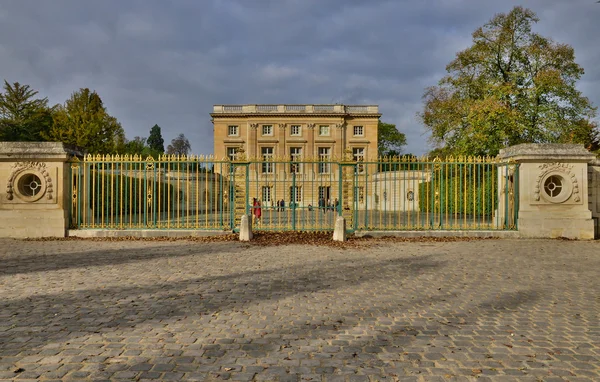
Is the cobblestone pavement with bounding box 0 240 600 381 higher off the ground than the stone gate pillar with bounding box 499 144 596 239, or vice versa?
the stone gate pillar with bounding box 499 144 596 239

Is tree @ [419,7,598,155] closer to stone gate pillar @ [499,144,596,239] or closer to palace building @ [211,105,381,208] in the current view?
stone gate pillar @ [499,144,596,239]

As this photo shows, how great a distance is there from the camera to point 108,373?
114 inches

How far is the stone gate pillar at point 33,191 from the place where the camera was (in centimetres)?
1105

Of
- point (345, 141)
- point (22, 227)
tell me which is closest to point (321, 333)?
point (22, 227)

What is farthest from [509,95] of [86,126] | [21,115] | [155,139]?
[155,139]

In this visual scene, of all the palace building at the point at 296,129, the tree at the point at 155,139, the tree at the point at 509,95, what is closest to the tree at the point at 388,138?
the palace building at the point at 296,129

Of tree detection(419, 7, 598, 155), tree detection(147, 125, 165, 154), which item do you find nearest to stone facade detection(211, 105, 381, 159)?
tree detection(419, 7, 598, 155)

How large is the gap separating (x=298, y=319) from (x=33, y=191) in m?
10.4

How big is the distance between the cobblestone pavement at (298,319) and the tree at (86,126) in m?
28.0

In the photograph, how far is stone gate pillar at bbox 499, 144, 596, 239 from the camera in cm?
1140

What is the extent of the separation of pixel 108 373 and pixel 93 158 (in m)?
9.95

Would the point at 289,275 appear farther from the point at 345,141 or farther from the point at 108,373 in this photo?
the point at 345,141

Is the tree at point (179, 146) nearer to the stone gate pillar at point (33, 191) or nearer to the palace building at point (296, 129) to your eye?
the palace building at point (296, 129)

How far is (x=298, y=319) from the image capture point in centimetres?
414
